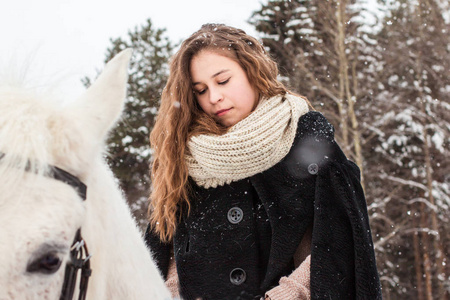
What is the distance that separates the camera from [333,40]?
1295cm

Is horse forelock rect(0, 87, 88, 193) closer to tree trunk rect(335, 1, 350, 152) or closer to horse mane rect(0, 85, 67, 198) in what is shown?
horse mane rect(0, 85, 67, 198)

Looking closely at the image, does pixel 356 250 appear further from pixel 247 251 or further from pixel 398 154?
pixel 398 154

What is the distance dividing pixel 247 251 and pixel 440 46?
14954 millimetres

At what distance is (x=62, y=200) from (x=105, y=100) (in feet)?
1.06

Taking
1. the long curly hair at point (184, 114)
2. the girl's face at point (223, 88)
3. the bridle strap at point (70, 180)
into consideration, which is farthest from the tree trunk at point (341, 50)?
the bridle strap at point (70, 180)

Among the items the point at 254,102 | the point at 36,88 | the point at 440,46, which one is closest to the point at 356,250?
the point at 254,102

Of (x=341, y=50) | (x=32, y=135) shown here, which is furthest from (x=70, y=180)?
Answer: (x=341, y=50)

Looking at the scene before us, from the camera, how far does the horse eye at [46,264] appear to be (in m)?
1.07

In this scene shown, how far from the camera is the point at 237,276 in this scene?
2236mm

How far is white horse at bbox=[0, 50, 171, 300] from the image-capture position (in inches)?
41.3

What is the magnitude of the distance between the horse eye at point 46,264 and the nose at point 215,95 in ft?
4.72

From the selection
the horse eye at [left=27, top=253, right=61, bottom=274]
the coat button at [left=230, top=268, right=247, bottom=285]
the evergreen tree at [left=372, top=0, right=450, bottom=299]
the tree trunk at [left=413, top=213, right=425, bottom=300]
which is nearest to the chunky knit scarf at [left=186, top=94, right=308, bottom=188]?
the coat button at [left=230, top=268, right=247, bottom=285]

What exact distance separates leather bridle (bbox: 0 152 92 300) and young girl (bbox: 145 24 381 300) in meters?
0.95

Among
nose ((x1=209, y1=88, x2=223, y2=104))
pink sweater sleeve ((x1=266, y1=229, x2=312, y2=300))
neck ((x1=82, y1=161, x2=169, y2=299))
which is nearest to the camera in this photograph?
neck ((x1=82, y1=161, x2=169, y2=299))
